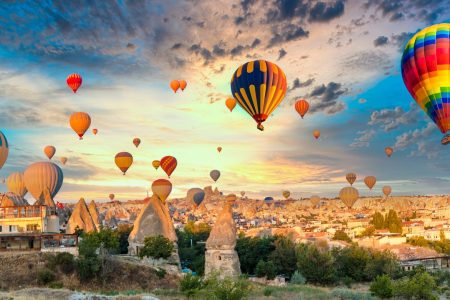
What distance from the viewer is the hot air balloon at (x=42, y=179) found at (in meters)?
50.6

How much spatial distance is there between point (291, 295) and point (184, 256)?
2634 cm

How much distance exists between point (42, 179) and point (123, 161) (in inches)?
355

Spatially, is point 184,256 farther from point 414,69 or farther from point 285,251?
point 414,69

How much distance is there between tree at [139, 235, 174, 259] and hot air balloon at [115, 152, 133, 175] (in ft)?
57.4

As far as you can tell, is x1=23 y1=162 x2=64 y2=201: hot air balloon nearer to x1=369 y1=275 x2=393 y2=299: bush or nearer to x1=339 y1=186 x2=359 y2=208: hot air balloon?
x1=369 y1=275 x2=393 y2=299: bush

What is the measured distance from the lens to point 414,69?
30984mm

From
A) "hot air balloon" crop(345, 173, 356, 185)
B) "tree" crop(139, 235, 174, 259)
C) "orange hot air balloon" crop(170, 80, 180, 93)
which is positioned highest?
"orange hot air balloon" crop(170, 80, 180, 93)

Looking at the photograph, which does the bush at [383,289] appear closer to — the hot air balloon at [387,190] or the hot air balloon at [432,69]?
the hot air balloon at [432,69]

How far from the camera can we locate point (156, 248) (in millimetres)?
39750

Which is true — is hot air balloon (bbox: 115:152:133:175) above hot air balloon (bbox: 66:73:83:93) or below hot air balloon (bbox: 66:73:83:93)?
below

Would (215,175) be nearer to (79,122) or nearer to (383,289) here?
(79,122)

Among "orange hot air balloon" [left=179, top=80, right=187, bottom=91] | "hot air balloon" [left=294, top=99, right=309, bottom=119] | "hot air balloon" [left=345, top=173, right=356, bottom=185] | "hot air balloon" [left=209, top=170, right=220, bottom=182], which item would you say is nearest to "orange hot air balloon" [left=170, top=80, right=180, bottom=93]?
"orange hot air balloon" [left=179, top=80, right=187, bottom=91]

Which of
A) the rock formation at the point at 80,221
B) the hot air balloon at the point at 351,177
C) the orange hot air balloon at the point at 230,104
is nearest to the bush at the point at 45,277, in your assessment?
the rock formation at the point at 80,221

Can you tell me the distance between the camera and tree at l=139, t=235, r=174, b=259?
3959cm
